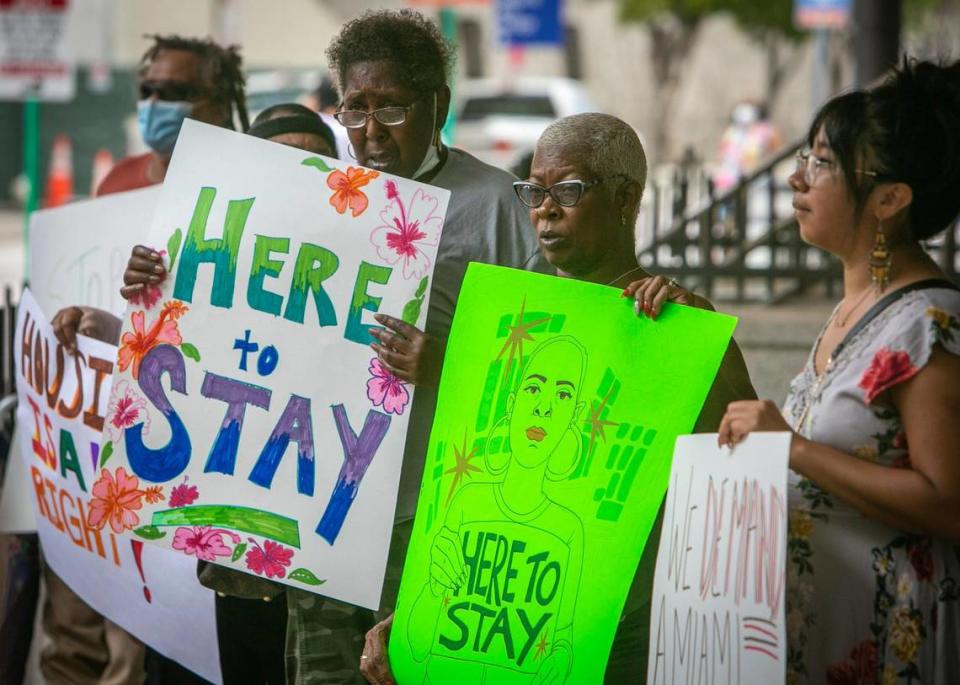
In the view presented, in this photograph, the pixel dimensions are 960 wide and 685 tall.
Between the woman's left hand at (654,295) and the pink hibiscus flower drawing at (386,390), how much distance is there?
23.9 inches

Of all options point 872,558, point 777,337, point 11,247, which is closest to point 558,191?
point 872,558

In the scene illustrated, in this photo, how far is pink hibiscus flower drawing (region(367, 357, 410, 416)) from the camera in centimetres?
346

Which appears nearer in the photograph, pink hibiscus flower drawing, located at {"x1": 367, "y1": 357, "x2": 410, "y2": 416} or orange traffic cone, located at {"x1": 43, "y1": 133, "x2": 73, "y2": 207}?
pink hibiscus flower drawing, located at {"x1": 367, "y1": 357, "x2": 410, "y2": 416}

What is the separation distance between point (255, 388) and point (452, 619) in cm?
74

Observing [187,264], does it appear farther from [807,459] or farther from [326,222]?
[807,459]

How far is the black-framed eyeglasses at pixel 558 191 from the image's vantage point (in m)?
3.18

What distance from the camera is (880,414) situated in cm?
289

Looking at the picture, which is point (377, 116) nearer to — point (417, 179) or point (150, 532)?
point (417, 179)

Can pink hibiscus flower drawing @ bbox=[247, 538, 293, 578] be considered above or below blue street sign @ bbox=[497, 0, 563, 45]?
below

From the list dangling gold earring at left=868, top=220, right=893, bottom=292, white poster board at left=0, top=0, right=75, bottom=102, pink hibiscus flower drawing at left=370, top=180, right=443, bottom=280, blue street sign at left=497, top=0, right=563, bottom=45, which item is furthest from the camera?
blue street sign at left=497, top=0, right=563, bottom=45

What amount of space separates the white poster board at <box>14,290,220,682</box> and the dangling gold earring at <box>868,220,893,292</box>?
1.91m

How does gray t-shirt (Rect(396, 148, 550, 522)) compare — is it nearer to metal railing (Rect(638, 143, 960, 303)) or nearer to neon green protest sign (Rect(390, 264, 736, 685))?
neon green protest sign (Rect(390, 264, 736, 685))

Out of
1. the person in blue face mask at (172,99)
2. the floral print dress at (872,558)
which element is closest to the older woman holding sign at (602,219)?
the floral print dress at (872,558)

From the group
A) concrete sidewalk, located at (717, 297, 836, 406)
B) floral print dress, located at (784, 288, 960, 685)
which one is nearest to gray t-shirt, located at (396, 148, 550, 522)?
floral print dress, located at (784, 288, 960, 685)
